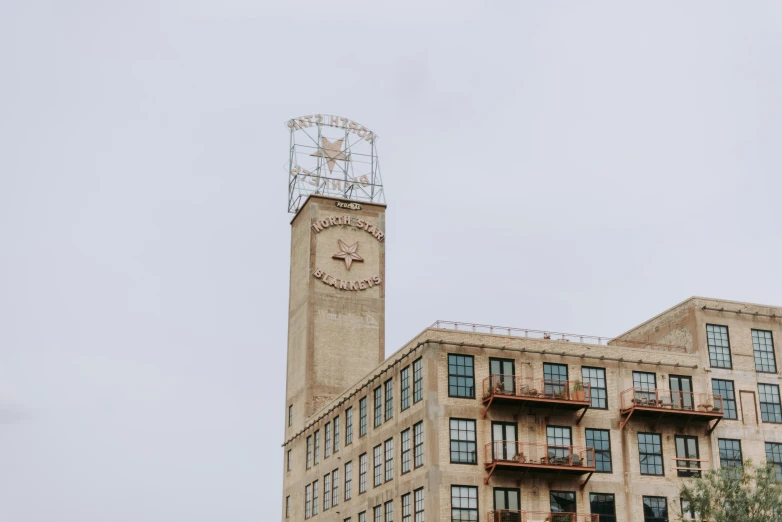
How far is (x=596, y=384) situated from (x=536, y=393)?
4703mm

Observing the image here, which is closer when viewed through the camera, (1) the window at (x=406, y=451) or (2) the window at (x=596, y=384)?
(1) the window at (x=406, y=451)

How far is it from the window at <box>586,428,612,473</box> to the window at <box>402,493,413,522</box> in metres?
9.97

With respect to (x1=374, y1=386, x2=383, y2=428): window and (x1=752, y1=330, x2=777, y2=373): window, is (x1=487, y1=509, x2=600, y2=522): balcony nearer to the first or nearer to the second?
(x1=374, y1=386, x2=383, y2=428): window

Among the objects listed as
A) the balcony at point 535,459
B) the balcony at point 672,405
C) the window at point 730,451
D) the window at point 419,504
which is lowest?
the window at point 419,504

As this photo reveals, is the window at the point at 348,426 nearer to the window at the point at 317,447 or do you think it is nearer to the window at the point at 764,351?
the window at the point at 317,447

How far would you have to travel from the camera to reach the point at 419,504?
189 feet

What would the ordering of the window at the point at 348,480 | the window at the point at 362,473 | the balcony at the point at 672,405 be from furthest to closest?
the window at the point at 348,480
the window at the point at 362,473
the balcony at the point at 672,405

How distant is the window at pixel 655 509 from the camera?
59.6 m

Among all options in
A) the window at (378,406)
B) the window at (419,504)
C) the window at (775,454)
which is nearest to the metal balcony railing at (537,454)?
the window at (419,504)

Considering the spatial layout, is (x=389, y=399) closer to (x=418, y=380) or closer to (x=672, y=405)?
(x=418, y=380)

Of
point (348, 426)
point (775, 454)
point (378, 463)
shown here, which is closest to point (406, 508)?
point (378, 463)

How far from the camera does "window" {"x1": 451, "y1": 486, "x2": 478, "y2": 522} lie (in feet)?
183

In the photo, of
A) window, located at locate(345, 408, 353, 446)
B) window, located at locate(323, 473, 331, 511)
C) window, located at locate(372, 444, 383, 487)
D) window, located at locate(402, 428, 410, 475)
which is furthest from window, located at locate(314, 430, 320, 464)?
window, located at locate(402, 428, 410, 475)

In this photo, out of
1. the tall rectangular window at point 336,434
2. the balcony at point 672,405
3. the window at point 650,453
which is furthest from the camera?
the tall rectangular window at point 336,434
